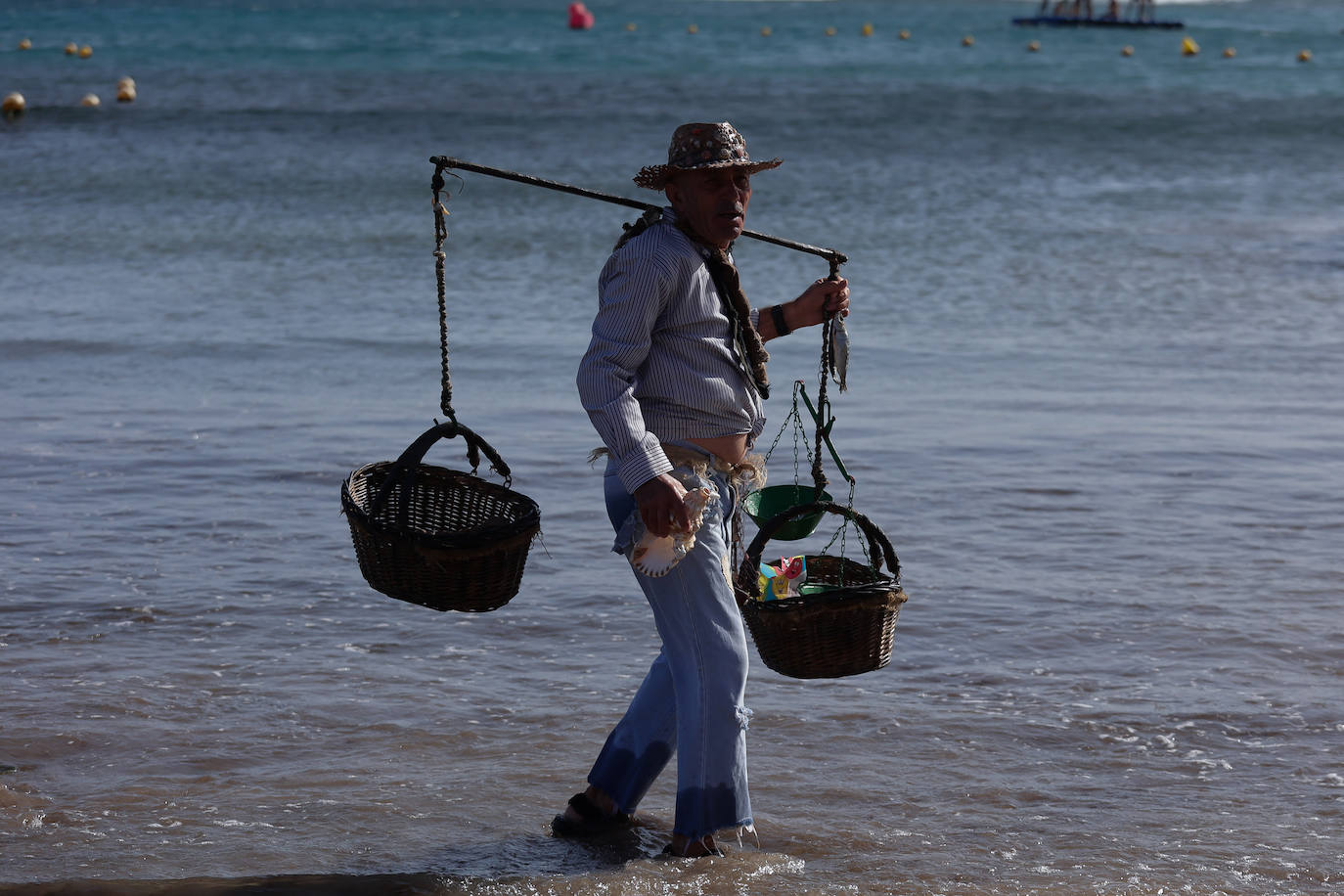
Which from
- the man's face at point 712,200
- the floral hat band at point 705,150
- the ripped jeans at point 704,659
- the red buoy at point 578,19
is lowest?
the ripped jeans at point 704,659

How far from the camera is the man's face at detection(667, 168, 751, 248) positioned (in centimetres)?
390

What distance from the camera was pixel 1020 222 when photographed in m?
20.8

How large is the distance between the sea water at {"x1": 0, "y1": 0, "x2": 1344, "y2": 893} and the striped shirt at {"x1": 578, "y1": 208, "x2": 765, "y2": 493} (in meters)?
1.09

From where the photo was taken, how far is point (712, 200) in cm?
392

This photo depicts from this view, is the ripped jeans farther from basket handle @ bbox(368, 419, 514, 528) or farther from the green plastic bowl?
basket handle @ bbox(368, 419, 514, 528)

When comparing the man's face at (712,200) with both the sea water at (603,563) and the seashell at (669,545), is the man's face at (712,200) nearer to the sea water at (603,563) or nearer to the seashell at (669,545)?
the seashell at (669,545)

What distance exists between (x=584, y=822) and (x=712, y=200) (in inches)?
65.5

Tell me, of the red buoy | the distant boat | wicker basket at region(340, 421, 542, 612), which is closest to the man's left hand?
wicker basket at region(340, 421, 542, 612)

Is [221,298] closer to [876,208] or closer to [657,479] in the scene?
[876,208]

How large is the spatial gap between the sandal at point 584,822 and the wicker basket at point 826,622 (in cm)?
63

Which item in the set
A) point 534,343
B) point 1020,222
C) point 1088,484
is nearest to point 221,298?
point 534,343

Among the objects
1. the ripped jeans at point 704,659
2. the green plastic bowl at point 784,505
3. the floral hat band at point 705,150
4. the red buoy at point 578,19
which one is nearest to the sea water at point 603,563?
the ripped jeans at point 704,659

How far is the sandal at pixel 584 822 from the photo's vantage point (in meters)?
4.43

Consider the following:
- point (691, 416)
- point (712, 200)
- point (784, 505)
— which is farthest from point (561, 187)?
point (784, 505)
